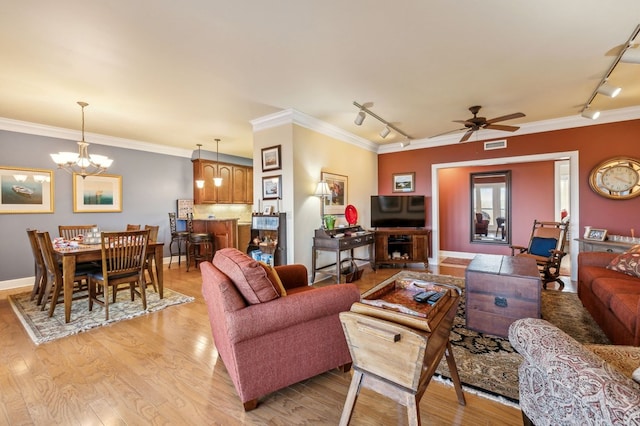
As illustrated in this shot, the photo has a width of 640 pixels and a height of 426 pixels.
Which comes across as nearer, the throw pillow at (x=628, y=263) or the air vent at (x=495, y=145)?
the throw pillow at (x=628, y=263)

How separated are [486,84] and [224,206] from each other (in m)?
6.20

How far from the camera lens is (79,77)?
10.0ft

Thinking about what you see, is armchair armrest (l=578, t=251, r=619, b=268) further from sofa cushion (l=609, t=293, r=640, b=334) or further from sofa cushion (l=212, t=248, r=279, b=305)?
sofa cushion (l=212, t=248, r=279, b=305)

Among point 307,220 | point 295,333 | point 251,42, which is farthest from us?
point 307,220

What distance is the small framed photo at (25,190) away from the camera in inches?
174

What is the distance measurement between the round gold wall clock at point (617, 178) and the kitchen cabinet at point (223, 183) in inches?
273

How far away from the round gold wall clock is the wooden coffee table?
9.13ft

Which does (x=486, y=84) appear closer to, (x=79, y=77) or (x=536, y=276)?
(x=536, y=276)

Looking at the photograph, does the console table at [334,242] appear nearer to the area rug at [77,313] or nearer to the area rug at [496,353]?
the area rug at [496,353]

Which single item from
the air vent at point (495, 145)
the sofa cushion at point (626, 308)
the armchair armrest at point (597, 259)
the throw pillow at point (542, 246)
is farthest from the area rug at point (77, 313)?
the air vent at point (495, 145)

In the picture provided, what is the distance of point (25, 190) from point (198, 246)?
289 cm

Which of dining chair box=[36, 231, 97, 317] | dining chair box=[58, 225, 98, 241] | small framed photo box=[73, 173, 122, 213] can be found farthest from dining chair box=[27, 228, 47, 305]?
small framed photo box=[73, 173, 122, 213]

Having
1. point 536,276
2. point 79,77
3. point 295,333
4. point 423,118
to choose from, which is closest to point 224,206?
point 79,77

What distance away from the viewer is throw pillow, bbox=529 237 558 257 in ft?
14.5
